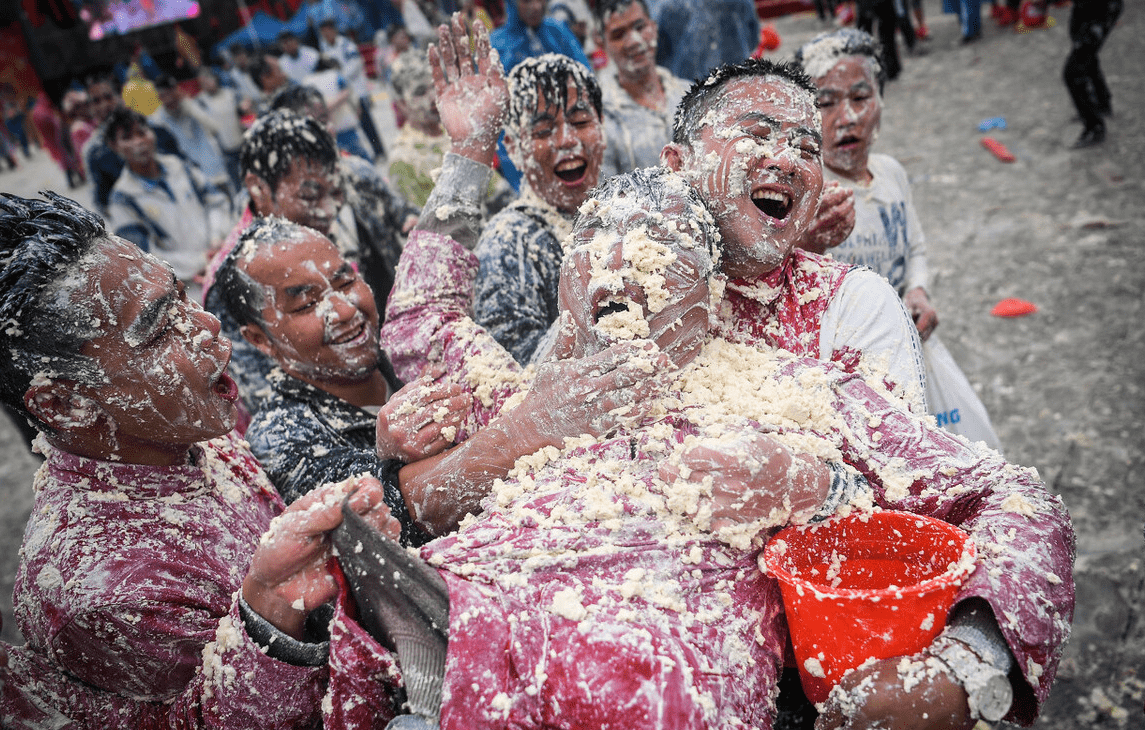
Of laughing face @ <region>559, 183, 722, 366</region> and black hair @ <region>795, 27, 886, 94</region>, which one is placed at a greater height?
black hair @ <region>795, 27, 886, 94</region>

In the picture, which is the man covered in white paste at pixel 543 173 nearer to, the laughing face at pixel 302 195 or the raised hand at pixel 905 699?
the laughing face at pixel 302 195

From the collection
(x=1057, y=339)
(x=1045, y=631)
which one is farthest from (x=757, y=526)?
(x=1057, y=339)

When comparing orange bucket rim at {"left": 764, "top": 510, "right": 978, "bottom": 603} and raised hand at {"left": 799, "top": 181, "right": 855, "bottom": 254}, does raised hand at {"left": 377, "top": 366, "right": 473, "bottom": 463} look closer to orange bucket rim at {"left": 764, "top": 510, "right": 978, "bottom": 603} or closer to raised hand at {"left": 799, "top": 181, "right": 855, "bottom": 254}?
orange bucket rim at {"left": 764, "top": 510, "right": 978, "bottom": 603}

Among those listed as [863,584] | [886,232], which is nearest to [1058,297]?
[886,232]

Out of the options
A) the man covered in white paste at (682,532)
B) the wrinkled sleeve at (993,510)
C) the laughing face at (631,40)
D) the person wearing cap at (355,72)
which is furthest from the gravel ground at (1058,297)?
the person wearing cap at (355,72)

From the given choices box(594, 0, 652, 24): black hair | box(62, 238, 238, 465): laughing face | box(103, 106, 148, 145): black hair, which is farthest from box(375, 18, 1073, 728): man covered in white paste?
box(103, 106, 148, 145): black hair

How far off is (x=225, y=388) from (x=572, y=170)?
1546mm

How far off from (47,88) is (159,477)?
23.9 meters

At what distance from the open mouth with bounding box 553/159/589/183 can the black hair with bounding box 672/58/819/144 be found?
710 mm

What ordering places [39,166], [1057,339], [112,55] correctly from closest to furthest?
[1057,339]
[39,166]
[112,55]

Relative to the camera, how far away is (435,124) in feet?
17.6

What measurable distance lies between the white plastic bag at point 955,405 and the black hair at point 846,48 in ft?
4.43

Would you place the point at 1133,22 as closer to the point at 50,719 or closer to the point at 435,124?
the point at 435,124

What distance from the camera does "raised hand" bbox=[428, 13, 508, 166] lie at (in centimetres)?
241
